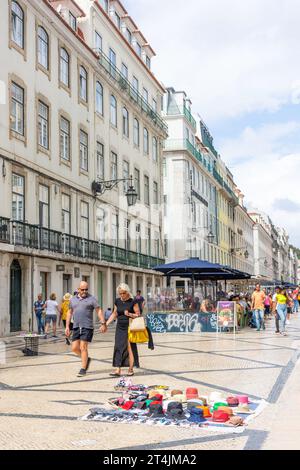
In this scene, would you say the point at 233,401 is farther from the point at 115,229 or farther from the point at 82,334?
the point at 115,229

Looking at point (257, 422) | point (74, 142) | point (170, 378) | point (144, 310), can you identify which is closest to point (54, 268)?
point (144, 310)

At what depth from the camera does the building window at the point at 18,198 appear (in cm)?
2266

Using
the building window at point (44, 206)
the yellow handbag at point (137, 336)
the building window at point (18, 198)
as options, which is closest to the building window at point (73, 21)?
the building window at point (44, 206)

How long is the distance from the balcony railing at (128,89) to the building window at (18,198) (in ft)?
34.7

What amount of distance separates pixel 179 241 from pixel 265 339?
30.2m

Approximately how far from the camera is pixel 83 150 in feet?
96.9

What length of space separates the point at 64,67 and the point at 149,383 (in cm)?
2081

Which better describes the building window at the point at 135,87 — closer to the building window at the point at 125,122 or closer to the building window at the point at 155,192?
the building window at the point at 125,122

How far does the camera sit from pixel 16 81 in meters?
22.9

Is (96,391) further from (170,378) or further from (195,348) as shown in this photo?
(195,348)

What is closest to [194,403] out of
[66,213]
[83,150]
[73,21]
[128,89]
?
[66,213]

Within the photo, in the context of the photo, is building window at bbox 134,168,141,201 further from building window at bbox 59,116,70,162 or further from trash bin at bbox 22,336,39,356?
trash bin at bbox 22,336,39,356

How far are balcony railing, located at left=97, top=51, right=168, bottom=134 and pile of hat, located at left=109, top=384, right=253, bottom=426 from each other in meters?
25.8

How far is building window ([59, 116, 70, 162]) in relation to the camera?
27000 millimetres
